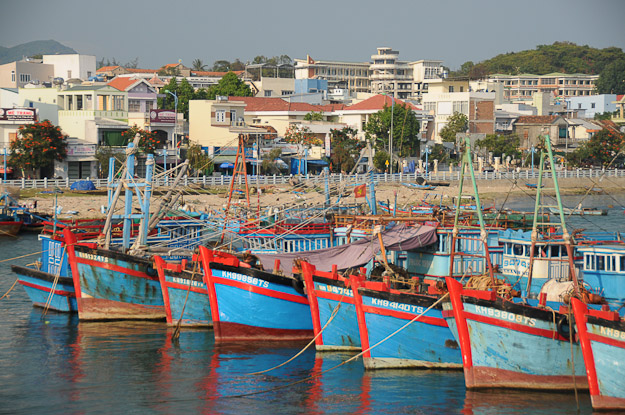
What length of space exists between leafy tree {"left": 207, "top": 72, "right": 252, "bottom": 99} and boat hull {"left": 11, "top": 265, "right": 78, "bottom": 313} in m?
91.0

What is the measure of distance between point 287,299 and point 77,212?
129 ft

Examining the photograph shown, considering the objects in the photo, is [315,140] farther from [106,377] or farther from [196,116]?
[106,377]

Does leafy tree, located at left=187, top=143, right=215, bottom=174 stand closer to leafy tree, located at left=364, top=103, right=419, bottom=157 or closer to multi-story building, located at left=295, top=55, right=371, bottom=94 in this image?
leafy tree, located at left=364, top=103, right=419, bottom=157

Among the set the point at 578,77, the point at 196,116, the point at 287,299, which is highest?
the point at 578,77

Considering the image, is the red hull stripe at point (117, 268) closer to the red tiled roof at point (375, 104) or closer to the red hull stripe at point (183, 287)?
the red hull stripe at point (183, 287)

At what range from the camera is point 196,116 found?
9781cm

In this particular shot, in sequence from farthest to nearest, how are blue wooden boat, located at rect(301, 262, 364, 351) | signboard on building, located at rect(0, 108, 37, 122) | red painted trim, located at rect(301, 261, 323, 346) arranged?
1. signboard on building, located at rect(0, 108, 37, 122)
2. red painted trim, located at rect(301, 261, 323, 346)
3. blue wooden boat, located at rect(301, 262, 364, 351)

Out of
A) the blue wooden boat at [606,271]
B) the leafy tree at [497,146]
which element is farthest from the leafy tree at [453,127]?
the blue wooden boat at [606,271]

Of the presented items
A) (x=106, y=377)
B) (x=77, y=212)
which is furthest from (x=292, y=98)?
(x=106, y=377)

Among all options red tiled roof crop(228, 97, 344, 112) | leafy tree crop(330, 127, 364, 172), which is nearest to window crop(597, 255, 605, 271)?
leafy tree crop(330, 127, 364, 172)

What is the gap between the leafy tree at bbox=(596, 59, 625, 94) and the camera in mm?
193125

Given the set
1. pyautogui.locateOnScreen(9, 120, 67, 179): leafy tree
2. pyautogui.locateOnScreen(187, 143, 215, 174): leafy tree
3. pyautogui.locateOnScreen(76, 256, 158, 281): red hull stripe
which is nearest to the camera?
pyautogui.locateOnScreen(76, 256, 158, 281): red hull stripe

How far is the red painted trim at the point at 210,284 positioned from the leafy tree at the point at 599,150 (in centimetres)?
8618

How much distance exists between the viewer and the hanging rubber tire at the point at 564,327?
78.9 ft
